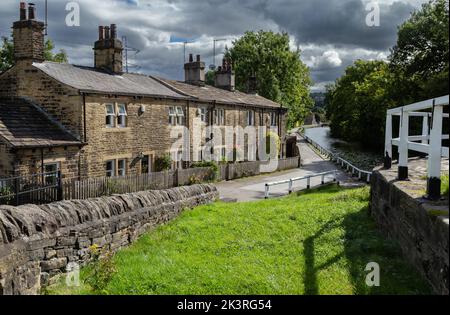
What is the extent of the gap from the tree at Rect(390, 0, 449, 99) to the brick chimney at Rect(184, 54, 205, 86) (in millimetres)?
17588

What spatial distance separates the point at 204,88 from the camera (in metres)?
35.3

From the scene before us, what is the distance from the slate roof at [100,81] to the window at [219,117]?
4825 millimetres

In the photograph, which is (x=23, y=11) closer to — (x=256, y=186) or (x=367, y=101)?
(x=256, y=186)

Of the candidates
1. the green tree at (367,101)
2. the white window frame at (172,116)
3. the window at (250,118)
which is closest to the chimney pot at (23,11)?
the white window frame at (172,116)

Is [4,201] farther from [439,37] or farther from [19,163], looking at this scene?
[439,37]

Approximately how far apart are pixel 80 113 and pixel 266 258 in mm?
15420

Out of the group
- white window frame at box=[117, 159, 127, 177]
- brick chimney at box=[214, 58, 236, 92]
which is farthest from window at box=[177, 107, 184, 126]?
brick chimney at box=[214, 58, 236, 92]

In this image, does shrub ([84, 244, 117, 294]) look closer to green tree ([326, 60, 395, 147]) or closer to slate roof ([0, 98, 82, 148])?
slate roof ([0, 98, 82, 148])

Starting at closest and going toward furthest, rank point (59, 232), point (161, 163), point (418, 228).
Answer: point (418, 228), point (59, 232), point (161, 163)

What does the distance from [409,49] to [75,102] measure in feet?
96.0

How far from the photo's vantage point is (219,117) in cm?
3253

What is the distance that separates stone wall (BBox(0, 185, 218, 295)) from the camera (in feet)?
20.3

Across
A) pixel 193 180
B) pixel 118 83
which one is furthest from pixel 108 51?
pixel 193 180

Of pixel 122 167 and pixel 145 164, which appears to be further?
pixel 145 164
